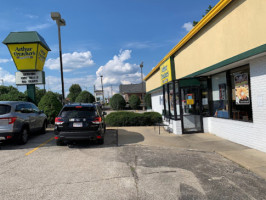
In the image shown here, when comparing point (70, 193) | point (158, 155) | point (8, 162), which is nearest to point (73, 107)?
point (8, 162)

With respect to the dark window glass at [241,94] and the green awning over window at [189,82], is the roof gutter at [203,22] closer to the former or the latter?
the green awning over window at [189,82]

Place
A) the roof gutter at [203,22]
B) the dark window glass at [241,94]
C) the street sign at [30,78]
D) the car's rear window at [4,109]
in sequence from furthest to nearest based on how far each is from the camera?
the street sign at [30,78] → the car's rear window at [4,109] → the dark window glass at [241,94] → the roof gutter at [203,22]

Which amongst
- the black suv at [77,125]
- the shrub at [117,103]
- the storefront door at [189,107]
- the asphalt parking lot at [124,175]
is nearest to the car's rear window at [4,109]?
the asphalt parking lot at [124,175]

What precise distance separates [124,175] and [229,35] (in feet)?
19.3

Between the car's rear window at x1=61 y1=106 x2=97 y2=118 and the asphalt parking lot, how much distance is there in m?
1.28

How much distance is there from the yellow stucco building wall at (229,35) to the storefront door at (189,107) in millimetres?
999

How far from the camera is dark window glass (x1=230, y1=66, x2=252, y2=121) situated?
712cm

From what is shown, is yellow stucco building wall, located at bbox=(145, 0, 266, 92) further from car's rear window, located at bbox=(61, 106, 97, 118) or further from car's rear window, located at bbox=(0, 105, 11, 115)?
car's rear window, located at bbox=(0, 105, 11, 115)

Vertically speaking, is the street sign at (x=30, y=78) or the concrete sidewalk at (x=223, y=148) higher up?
the street sign at (x=30, y=78)

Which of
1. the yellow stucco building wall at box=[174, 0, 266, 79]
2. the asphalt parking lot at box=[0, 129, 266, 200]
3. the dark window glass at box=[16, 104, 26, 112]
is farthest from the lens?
the dark window glass at box=[16, 104, 26, 112]

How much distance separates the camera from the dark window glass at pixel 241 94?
7125 millimetres

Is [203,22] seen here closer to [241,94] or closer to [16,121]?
[241,94]

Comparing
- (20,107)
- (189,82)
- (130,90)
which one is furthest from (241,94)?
(130,90)

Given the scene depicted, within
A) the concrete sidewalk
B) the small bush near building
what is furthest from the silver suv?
the small bush near building
